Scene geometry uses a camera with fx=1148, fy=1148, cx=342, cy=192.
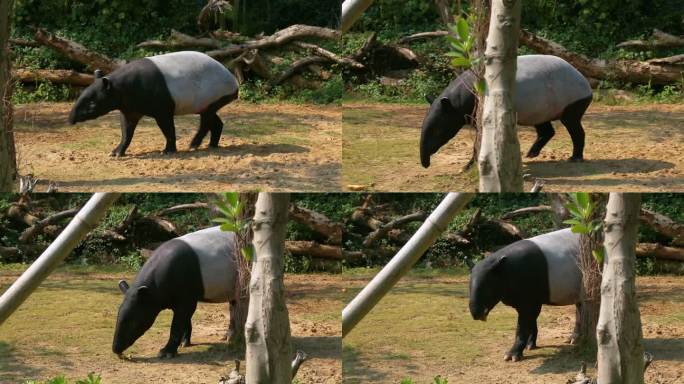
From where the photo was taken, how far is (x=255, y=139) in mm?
12812

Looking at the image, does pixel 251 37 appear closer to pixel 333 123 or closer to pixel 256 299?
pixel 333 123

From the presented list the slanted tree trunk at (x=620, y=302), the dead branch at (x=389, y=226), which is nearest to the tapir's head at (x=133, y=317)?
the dead branch at (x=389, y=226)

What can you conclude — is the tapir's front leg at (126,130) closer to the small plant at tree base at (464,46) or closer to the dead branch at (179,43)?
the dead branch at (179,43)

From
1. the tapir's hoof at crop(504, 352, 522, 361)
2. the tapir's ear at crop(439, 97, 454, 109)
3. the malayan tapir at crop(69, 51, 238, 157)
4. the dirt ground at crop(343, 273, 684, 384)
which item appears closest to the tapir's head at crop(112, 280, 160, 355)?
the dirt ground at crop(343, 273, 684, 384)

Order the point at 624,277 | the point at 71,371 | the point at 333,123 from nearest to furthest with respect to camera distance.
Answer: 1. the point at 624,277
2. the point at 71,371
3. the point at 333,123

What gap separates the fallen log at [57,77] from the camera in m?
13.1

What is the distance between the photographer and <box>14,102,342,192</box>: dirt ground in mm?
11445

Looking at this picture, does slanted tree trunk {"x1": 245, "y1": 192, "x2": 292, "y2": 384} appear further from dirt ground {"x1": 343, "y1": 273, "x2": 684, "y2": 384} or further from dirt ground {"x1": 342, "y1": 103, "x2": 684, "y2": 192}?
dirt ground {"x1": 342, "y1": 103, "x2": 684, "y2": 192}

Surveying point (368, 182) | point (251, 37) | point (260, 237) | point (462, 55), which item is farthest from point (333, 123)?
point (260, 237)

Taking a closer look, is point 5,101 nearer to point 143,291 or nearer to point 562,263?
point 143,291

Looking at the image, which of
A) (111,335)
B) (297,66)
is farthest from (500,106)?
(297,66)

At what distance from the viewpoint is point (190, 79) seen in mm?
12469

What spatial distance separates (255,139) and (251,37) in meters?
1.90

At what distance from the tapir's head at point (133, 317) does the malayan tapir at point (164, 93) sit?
2.63 m
